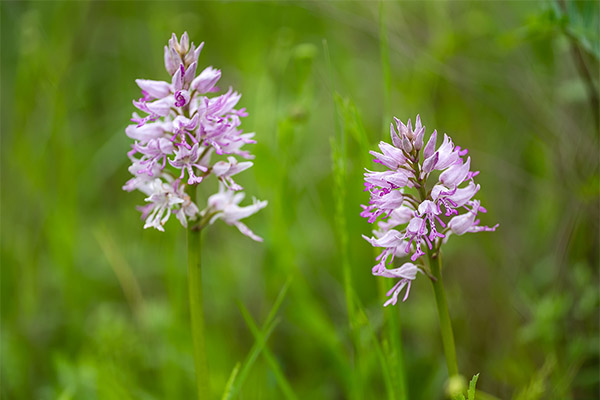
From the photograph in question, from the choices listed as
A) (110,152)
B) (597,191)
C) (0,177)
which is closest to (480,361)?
(597,191)

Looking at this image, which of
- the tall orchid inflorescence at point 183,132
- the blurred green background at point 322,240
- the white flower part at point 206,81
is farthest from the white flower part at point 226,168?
the blurred green background at point 322,240

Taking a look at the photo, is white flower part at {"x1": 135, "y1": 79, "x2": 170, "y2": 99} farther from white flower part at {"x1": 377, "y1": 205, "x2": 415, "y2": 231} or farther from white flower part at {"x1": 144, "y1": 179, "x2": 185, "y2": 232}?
white flower part at {"x1": 377, "y1": 205, "x2": 415, "y2": 231}

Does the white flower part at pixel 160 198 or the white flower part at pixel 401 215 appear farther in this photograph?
the white flower part at pixel 160 198

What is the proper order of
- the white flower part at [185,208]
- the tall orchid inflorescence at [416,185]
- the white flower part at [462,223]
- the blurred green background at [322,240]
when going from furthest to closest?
the blurred green background at [322,240], the white flower part at [185,208], the white flower part at [462,223], the tall orchid inflorescence at [416,185]

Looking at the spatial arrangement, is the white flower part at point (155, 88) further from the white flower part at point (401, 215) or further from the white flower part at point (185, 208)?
the white flower part at point (401, 215)

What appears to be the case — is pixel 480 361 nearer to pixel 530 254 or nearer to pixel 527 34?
pixel 530 254

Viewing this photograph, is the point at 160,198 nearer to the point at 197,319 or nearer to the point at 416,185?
the point at 197,319

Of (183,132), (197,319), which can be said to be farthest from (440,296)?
(183,132)

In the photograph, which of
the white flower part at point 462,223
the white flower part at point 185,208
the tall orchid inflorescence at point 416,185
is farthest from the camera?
the white flower part at point 185,208

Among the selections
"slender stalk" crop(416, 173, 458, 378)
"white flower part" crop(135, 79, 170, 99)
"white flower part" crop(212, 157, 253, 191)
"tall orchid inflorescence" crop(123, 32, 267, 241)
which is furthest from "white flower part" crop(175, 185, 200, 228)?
"slender stalk" crop(416, 173, 458, 378)

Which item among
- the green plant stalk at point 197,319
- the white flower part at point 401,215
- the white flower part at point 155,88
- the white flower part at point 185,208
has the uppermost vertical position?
the white flower part at point 155,88
